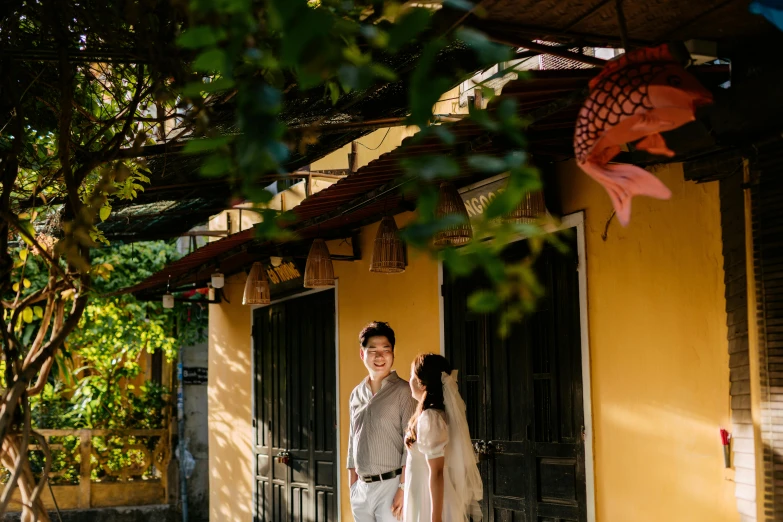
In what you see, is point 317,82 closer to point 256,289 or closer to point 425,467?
point 425,467

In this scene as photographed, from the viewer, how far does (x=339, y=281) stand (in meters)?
10.4

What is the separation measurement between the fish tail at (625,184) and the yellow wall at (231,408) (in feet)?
32.9

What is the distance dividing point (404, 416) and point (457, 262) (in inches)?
180

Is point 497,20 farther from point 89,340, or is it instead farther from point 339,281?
point 89,340

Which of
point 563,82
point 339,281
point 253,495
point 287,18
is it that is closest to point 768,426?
point 563,82

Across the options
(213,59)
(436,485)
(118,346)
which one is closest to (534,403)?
(436,485)

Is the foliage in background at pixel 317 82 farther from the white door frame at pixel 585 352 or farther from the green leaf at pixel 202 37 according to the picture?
the white door frame at pixel 585 352

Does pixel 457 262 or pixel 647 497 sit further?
pixel 647 497

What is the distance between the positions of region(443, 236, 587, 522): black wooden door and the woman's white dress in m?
1.16

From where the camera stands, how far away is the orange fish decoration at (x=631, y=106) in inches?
130

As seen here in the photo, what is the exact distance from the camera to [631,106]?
329cm

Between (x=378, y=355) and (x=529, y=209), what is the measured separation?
138 centimetres

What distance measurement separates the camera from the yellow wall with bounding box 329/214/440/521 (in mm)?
8570

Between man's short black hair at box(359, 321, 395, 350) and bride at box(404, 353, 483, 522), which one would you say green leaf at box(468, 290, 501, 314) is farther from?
man's short black hair at box(359, 321, 395, 350)
